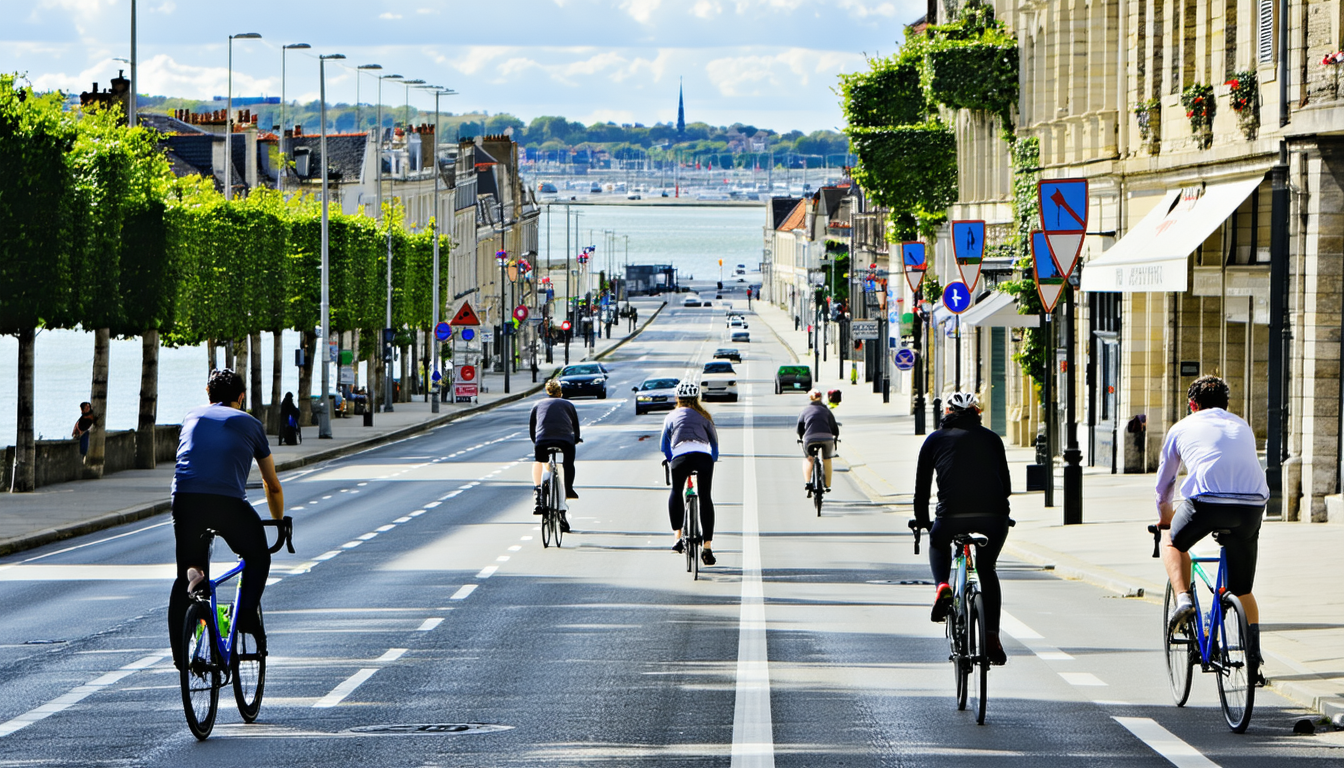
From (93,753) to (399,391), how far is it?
2894 inches

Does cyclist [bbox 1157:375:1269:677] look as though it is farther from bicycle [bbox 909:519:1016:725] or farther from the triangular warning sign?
the triangular warning sign

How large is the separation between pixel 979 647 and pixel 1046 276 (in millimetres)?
17045

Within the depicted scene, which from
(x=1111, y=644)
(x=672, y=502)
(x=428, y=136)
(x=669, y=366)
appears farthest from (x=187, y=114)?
(x=1111, y=644)

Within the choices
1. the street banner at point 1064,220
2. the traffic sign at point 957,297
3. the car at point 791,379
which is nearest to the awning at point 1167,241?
the street banner at point 1064,220

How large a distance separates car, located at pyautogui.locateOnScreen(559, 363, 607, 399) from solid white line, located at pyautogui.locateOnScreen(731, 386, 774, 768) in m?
58.8

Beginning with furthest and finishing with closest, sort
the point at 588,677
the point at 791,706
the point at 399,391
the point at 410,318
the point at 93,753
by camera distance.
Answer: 1. the point at 399,391
2. the point at 410,318
3. the point at 588,677
4. the point at 791,706
5. the point at 93,753

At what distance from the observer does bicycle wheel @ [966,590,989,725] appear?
1034 centimetres

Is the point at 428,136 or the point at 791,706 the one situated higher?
the point at 428,136

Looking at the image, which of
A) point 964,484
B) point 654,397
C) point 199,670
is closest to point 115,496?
point 199,670

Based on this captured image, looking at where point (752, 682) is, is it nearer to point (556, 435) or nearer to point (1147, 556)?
point (1147, 556)

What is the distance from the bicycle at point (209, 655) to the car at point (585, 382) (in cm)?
7006

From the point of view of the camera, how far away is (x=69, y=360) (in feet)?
517

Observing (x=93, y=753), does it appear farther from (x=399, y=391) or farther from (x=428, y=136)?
(x=428, y=136)

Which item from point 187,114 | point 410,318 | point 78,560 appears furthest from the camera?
point 187,114
